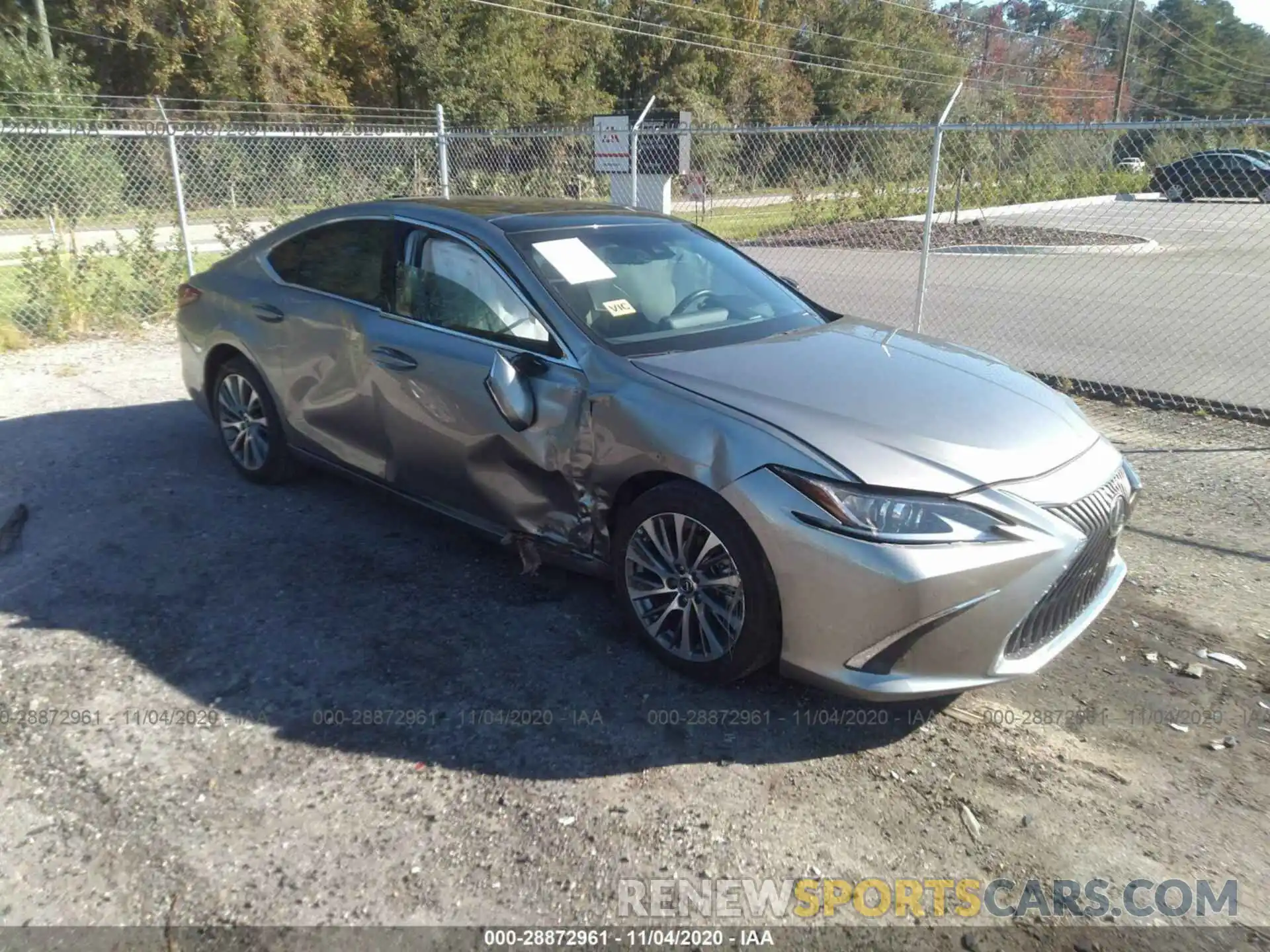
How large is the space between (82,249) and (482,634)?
941 centimetres

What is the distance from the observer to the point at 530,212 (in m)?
4.52

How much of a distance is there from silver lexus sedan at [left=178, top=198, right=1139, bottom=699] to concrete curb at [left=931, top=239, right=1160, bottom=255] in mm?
13481

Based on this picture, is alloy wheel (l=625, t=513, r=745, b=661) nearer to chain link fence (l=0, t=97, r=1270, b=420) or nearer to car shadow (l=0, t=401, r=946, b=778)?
car shadow (l=0, t=401, r=946, b=778)

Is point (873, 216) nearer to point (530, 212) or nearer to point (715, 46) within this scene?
point (530, 212)

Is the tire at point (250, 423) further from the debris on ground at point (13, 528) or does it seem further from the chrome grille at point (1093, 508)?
the chrome grille at point (1093, 508)

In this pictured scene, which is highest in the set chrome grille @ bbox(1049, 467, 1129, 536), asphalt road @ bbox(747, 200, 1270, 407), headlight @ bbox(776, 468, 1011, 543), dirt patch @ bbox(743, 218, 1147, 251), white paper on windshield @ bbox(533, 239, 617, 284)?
white paper on windshield @ bbox(533, 239, 617, 284)

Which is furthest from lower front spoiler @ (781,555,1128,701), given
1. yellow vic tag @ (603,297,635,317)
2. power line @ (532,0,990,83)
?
power line @ (532,0,990,83)

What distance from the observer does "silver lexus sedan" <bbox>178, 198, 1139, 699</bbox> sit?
297 centimetres

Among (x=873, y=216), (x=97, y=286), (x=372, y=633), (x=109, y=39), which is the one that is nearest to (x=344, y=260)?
(x=372, y=633)

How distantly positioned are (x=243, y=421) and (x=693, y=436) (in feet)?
10.4

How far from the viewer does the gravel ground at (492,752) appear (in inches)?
104

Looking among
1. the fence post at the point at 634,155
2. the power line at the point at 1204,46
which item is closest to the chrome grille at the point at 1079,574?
the fence post at the point at 634,155

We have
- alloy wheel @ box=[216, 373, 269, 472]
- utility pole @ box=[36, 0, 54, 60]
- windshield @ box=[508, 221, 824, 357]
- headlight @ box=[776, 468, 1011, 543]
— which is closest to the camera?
headlight @ box=[776, 468, 1011, 543]

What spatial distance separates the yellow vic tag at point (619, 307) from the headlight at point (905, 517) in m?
1.35
